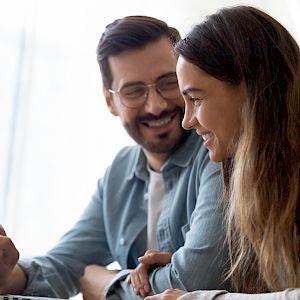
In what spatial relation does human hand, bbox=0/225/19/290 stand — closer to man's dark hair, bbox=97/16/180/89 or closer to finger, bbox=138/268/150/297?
finger, bbox=138/268/150/297

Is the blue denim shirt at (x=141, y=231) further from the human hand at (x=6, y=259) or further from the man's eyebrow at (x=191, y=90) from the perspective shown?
the man's eyebrow at (x=191, y=90)

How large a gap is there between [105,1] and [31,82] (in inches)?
15.4

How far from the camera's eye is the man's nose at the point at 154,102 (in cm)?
150

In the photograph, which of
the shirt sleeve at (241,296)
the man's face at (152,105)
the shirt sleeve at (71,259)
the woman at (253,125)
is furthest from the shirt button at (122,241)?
the shirt sleeve at (241,296)

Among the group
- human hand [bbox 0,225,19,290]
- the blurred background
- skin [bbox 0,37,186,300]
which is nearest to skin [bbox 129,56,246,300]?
skin [bbox 0,37,186,300]

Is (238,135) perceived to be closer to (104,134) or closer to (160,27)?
(160,27)

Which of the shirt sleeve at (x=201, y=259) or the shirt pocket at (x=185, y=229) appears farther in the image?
the shirt pocket at (x=185, y=229)

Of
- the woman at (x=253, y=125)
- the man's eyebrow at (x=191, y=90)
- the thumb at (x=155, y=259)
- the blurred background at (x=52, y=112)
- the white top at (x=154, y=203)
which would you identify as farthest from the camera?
the blurred background at (x=52, y=112)

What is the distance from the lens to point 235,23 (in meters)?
1.09

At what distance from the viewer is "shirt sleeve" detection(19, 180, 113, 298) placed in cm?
144

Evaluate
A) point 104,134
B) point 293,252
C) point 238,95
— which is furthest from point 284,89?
point 104,134

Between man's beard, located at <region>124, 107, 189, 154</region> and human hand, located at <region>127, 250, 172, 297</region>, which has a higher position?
man's beard, located at <region>124, 107, 189, 154</region>

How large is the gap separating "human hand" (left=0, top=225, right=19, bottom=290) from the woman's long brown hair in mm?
475

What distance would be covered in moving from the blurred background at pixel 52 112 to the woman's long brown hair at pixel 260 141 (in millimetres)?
1038
